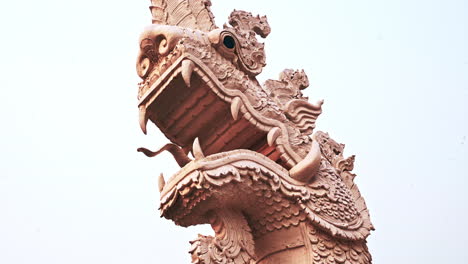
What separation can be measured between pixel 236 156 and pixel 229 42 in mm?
1072

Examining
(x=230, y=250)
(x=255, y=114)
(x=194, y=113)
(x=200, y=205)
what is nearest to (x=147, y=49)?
(x=194, y=113)

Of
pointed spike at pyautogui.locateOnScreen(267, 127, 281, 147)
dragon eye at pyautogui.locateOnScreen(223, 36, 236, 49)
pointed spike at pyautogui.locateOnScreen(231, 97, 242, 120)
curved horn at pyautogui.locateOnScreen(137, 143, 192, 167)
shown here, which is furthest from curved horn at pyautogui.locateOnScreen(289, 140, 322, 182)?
dragon eye at pyautogui.locateOnScreen(223, 36, 236, 49)

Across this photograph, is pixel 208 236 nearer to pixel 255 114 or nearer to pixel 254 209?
pixel 254 209

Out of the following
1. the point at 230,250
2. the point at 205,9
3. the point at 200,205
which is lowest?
the point at 230,250

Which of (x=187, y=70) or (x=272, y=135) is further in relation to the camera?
(x=272, y=135)

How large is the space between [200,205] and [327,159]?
1.48m

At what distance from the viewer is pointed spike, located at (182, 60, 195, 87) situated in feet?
15.1

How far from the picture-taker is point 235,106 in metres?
4.82

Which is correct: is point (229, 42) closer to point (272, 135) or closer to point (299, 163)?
point (272, 135)

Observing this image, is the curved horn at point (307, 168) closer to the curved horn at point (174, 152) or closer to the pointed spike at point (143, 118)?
the curved horn at point (174, 152)

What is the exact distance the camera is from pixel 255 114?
495 cm

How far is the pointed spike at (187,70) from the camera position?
459 cm

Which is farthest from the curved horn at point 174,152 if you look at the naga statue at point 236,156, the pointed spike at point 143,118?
the pointed spike at point 143,118

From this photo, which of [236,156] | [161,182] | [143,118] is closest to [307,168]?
[236,156]
